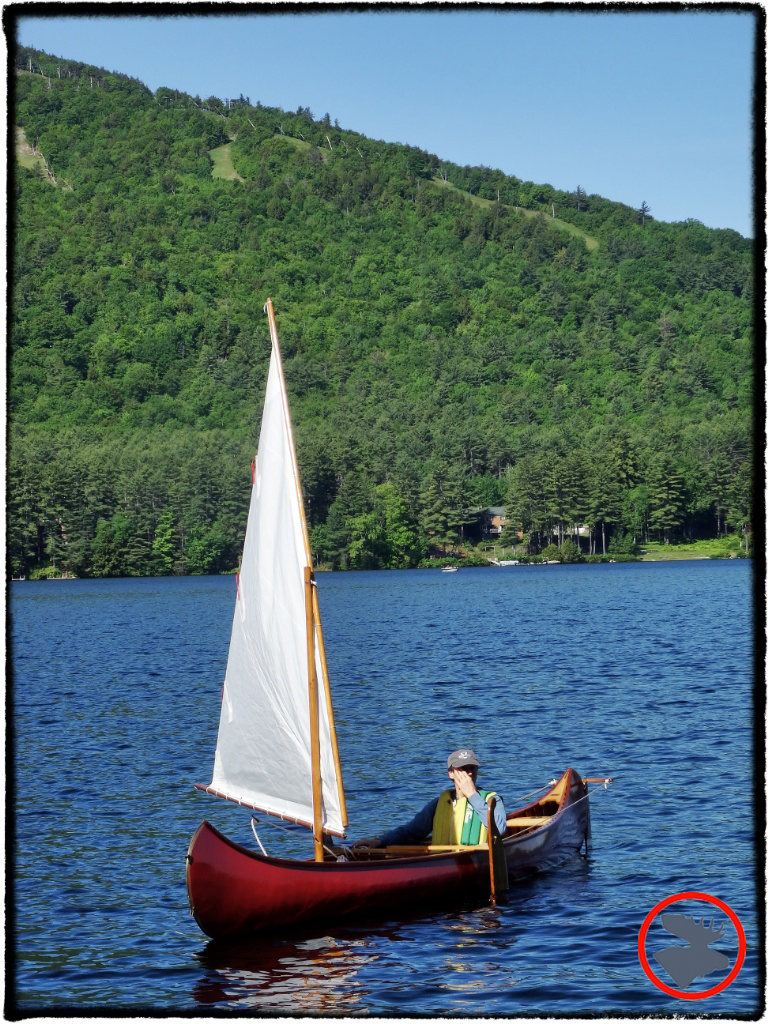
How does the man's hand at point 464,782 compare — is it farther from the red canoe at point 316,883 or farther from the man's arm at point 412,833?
the man's arm at point 412,833

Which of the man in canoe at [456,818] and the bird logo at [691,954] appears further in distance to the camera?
the man in canoe at [456,818]

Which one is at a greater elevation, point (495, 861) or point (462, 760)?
point (462, 760)

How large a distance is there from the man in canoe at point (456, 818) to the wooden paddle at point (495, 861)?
0.10 m

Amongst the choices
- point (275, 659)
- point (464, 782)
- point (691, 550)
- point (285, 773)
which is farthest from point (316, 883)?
point (691, 550)

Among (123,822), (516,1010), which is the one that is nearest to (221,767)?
(516,1010)

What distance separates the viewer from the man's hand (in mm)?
17828

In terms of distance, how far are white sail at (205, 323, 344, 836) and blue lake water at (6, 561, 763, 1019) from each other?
6.51ft

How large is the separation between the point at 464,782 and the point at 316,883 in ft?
8.30

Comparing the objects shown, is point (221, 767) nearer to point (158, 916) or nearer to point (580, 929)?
point (158, 916)

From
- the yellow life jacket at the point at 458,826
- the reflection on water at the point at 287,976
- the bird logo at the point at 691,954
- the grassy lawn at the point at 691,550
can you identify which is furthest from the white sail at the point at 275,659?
the grassy lawn at the point at 691,550

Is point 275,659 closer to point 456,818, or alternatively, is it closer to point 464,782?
point 464,782

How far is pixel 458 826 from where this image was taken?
18547 mm

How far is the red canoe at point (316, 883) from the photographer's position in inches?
635

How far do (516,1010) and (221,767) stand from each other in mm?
5769
